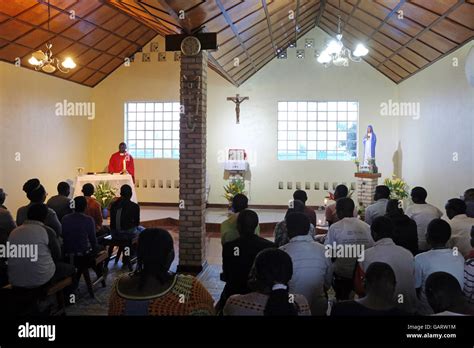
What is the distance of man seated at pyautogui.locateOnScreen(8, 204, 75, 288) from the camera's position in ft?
11.0

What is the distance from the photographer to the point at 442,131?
7535 millimetres

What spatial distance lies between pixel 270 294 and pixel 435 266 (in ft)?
4.69

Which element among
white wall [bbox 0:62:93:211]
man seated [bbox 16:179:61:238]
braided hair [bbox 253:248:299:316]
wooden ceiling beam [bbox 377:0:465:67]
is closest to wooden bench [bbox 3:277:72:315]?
man seated [bbox 16:179:61:238]

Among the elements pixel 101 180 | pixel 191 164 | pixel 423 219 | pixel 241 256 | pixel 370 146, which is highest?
pixel 370 146

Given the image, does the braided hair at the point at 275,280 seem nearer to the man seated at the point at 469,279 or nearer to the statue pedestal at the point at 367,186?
the man seated at the point at 469,279

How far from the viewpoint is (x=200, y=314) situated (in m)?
1.97

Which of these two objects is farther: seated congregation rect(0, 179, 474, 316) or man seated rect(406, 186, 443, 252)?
man seated rect(406, 186, 443, 252)

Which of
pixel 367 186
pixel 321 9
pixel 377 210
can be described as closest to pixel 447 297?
pixel 377 210

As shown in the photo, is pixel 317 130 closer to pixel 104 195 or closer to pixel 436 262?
pixel 104 195

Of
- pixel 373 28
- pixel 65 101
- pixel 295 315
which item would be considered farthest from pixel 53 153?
pixel 295 315

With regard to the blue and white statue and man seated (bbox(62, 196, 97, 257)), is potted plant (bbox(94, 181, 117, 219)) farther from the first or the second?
the blue and white statue

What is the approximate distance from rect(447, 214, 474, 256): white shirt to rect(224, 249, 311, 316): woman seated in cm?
222

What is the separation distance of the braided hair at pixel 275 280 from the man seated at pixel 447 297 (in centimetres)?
73

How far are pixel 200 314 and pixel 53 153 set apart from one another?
870cm
